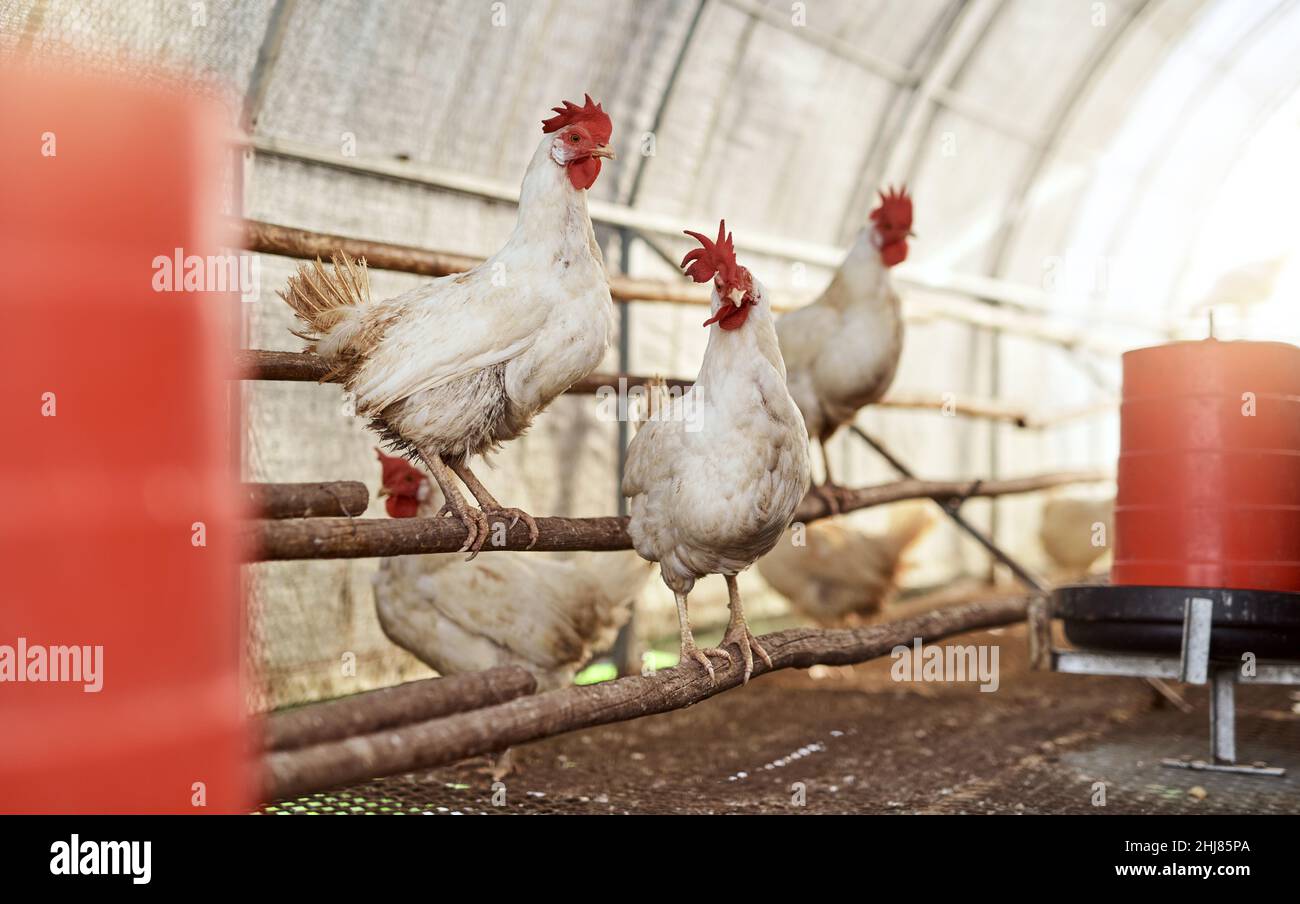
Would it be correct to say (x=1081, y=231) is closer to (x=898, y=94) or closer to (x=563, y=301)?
(x=898, y=94)

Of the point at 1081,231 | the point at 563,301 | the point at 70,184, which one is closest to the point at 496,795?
the point at 563,301

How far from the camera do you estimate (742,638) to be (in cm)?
272

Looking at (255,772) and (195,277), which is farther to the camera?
(255,772)

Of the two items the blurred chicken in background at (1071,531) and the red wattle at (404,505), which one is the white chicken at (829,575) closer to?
the red wattle at (404,505)

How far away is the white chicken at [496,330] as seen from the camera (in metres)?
2.42

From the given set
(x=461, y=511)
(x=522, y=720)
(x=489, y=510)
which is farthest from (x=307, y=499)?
(x=522, y=720)

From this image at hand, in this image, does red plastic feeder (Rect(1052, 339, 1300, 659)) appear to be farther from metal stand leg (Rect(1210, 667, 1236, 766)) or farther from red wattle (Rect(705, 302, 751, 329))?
red wattle (Rect(705, 302, 751, 329))

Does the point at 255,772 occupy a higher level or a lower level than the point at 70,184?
lower

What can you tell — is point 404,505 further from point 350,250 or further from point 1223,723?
point 1223,723

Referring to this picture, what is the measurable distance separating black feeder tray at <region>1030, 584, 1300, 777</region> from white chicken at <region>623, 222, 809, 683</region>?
1.25 metres

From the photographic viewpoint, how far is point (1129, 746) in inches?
148

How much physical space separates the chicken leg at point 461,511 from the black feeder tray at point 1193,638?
6.28 ft

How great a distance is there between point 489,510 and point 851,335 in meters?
1.85

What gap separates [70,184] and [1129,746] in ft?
12.1
